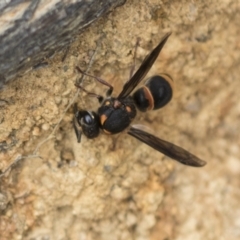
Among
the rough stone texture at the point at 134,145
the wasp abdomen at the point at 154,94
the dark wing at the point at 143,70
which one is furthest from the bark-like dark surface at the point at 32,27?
the wasp abdomen at the point at 154,94

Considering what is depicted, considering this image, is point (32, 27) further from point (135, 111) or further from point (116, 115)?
point (135, 111)

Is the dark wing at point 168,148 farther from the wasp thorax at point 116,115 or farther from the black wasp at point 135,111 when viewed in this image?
the wasp thorax at point 116,115

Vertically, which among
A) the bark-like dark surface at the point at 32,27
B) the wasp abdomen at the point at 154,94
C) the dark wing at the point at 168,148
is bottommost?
the dark wing at the point at 168,148

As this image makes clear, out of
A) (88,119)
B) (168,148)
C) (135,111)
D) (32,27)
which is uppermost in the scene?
(32,27)

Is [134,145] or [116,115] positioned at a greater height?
[116,115]

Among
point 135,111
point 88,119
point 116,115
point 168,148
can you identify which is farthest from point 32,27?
point 168,148
